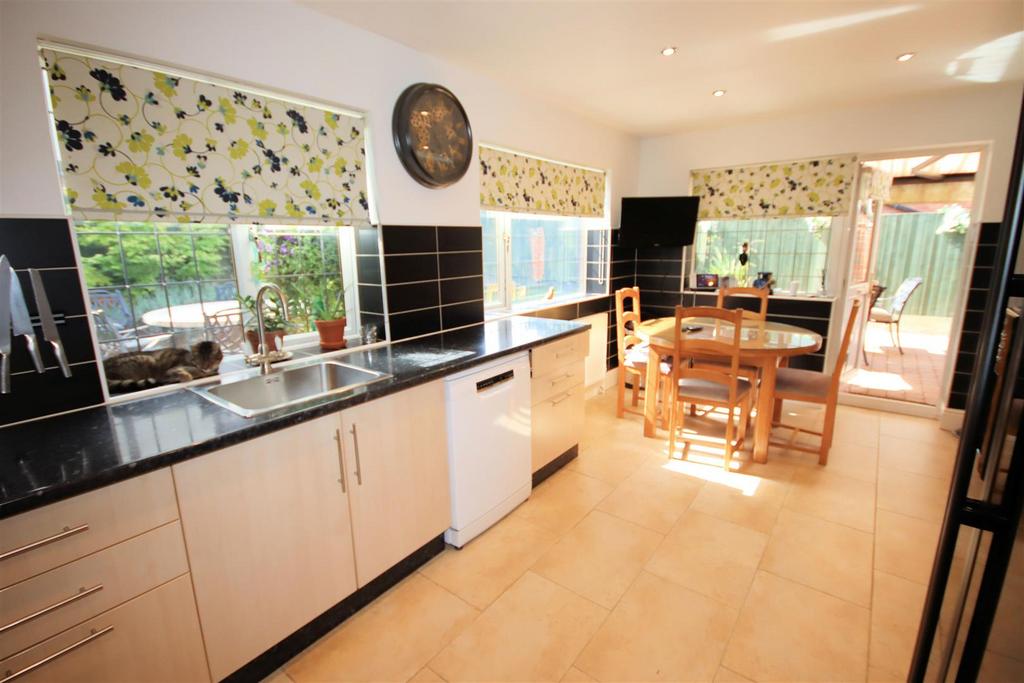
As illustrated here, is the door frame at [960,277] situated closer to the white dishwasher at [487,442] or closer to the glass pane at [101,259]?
the white dishwasher at [487,442]

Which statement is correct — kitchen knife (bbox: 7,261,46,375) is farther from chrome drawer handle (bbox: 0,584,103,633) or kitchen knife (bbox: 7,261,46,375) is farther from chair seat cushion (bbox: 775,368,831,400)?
chair seat cushion (bbox: 775,368,831,400)

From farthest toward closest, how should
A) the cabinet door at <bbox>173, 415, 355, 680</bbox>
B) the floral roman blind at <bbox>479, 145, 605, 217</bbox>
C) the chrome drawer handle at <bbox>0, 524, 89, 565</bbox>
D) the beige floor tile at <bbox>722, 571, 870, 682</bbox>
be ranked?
the floral roman blind at <bbox>479, 145, 605, 217</bbox> → the beige floor tile at <bbox>722, 571, 870, 682</bbox> → the cabinet door at <bbox>173, 415, 355, 680</bbox> → the chrome drawer handle at <bbox>0, 524, 89, 565</bbox>

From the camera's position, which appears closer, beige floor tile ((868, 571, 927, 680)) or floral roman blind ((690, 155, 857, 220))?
beige floor tile ((868, 571, 927, 680))

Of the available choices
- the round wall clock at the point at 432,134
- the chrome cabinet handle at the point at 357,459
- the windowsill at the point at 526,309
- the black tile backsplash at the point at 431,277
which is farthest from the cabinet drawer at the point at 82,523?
the windowsill at the point at 526,309

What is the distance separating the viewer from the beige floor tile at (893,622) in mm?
1534

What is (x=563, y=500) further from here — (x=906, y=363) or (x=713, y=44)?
(x=906, y=363)

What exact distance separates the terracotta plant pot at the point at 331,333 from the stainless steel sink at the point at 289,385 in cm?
18

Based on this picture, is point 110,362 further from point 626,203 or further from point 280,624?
point 626,203

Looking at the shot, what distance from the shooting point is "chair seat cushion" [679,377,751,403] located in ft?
9.15

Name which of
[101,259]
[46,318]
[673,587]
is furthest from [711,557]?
[101,259]

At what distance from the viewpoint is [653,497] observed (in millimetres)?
2527

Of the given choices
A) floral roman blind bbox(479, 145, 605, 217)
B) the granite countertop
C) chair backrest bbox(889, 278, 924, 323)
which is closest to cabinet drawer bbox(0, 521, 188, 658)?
the granite countertop

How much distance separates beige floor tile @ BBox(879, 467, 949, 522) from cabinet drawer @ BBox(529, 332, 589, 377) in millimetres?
1768

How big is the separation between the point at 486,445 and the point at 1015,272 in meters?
1.79
